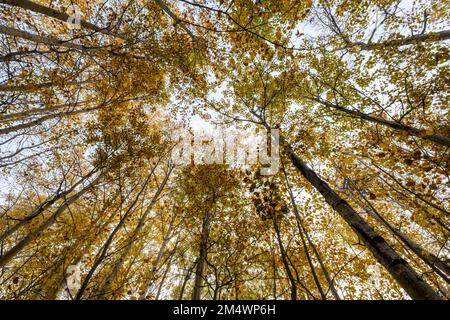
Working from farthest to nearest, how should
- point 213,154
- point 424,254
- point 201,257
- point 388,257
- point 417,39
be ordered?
point 213,154
point 417,39
point 424,254
point 201,257
point 388,257

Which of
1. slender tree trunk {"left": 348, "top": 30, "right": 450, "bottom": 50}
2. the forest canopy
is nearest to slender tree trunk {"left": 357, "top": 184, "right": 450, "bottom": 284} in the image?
the forest canopy

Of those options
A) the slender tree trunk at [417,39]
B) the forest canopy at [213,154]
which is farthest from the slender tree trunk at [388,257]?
the slender tree trunk at [417,39]

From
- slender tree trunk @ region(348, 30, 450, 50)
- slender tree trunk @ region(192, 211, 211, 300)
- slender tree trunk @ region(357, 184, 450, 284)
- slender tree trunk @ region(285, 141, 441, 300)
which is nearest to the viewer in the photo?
slender tree trunk @ region(285, 141, 441, 300)

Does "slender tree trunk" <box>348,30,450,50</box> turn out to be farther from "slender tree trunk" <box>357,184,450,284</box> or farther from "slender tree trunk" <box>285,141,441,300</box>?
"slender tree trunk" <box>285,141,441,300</box>

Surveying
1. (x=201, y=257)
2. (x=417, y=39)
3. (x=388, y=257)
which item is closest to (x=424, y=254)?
(x=388, y=257)

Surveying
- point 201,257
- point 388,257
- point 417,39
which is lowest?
point 388,257

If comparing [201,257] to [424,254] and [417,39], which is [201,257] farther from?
[417,39]

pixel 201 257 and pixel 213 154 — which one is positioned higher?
pixel 213 154

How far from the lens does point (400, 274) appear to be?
1.89m

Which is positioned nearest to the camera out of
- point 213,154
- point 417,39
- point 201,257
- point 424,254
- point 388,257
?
point 388,257

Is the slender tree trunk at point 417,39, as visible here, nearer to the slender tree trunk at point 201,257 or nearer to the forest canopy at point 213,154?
the forest canopy at point 213,154

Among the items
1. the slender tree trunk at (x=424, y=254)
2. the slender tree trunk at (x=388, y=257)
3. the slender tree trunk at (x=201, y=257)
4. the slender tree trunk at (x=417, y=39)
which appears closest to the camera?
the slender tree trunk at (x=388, y=257)

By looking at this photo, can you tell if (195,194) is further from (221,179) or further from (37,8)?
(37,8)
